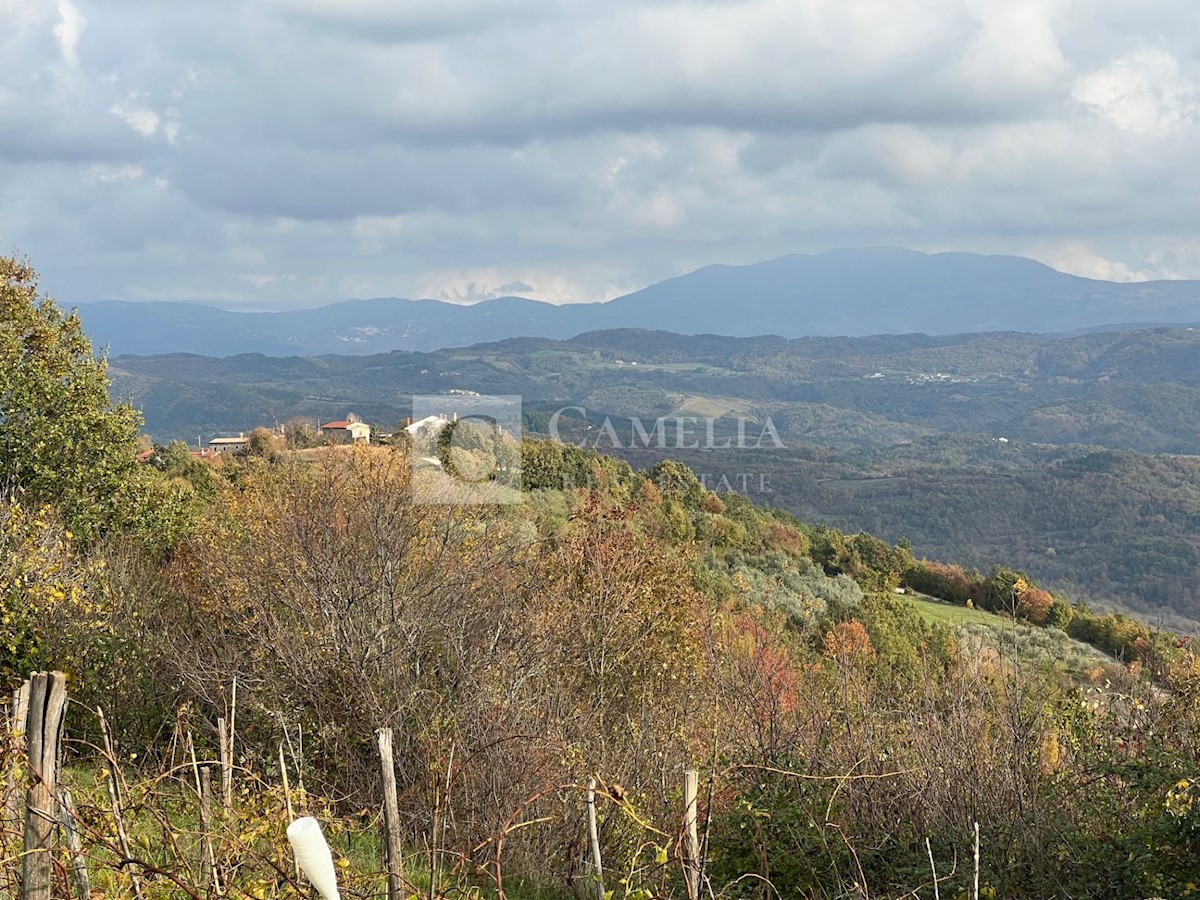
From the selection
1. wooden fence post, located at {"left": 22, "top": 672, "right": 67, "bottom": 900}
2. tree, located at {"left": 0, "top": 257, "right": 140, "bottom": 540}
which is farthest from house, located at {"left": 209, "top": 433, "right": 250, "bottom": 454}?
wooden fence post, located at {"left": 22, "top": 672, "right": 67, "bottom": 900}

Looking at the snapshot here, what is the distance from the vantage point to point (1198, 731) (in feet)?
22.0

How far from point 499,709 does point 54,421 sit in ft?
41.3

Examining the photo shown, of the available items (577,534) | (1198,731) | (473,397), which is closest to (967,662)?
(1198,731)

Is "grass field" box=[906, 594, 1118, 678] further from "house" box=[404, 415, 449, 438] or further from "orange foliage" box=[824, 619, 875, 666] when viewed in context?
"house" box=[404, 415, 449, 438]

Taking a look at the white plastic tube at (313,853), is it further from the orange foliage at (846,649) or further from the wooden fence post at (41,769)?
the orange foliage at (846,649)

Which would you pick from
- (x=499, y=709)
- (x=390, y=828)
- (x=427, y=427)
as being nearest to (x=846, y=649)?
(x=499, y=709)

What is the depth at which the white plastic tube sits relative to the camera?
6.66 ft

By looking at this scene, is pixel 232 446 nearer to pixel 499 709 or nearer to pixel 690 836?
pixel 499 709

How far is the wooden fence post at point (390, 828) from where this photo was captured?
3.50 metres

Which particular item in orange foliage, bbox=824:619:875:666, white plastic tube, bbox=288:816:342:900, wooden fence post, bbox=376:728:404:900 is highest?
white plastic tube, bbox=288:816:342:900

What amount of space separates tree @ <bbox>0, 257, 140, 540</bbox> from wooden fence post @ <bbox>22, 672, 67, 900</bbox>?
15071 millimetres

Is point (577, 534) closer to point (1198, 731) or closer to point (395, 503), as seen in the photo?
point (395, 503)

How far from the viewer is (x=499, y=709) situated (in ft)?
29.2

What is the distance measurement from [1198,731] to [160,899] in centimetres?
646
